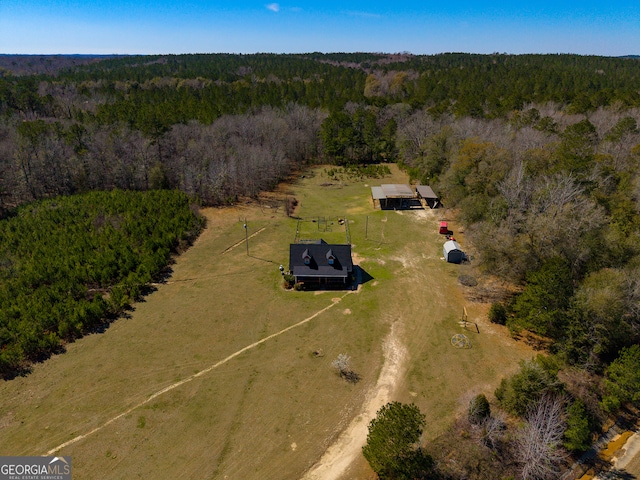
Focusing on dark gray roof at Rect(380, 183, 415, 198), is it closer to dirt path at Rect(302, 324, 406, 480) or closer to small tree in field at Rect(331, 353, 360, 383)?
dirt path at Rect(302, 324, 406, 480)

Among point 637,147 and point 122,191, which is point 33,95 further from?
point 637,147

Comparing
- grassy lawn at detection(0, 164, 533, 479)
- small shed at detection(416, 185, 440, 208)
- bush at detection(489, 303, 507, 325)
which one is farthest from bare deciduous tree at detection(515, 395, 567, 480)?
small shed at detection(416, 185, 440, 208)

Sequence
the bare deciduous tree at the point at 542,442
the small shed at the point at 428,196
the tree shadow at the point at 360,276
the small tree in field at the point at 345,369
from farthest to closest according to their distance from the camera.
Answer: the small shed at the point at 428,196, the tree shadow at the point at 360,276, the small tree in field at the point at 345,369, the bare deciduous tree at the point at 542,442

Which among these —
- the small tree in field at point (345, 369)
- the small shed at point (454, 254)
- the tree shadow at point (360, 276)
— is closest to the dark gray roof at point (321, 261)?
the tree shadow at point (360, 276)

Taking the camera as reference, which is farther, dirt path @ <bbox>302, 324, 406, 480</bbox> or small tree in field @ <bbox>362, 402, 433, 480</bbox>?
dirt path @ <bbox>302, 324, 406, 480</bbox>

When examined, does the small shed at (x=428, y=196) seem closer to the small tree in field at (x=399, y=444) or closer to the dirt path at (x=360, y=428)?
the dirt path at (x=360, y=428)

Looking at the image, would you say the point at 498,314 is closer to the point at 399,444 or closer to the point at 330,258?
the point at 330,258
